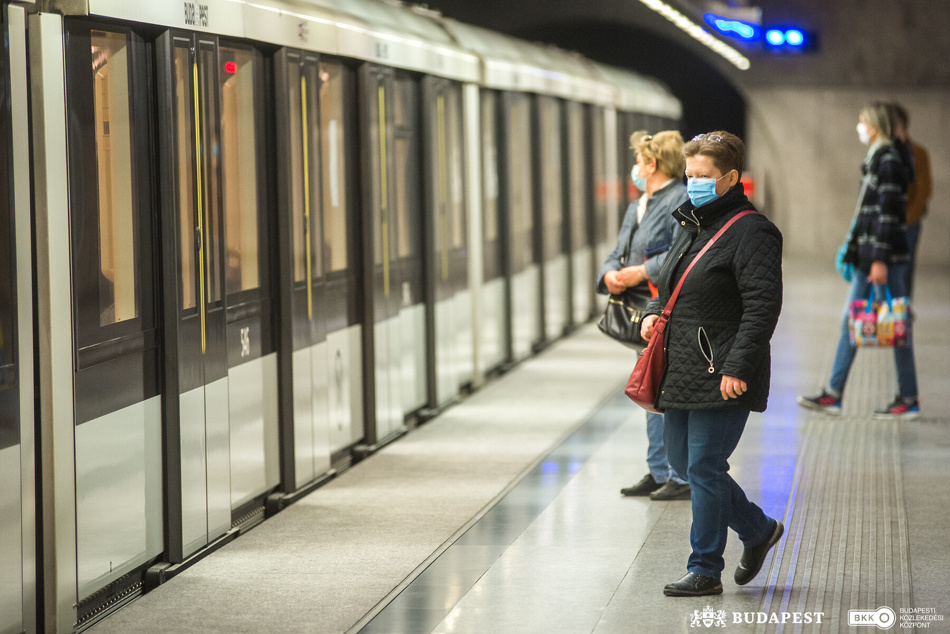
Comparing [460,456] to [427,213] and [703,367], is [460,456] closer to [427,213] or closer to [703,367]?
[427,213]

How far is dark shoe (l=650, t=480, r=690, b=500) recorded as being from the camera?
638 centimetres

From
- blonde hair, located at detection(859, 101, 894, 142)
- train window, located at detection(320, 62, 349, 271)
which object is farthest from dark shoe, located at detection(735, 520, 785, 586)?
blonde hair, located at detection(859, 101, 894, 142)

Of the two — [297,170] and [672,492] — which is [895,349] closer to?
[672,492]

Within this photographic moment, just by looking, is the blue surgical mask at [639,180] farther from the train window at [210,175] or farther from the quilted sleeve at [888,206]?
the quilted sleeve at [888,206]

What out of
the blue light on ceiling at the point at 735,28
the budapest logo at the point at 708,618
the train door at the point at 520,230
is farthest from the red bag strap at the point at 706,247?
the blue light on ceiling at the point at 735,28

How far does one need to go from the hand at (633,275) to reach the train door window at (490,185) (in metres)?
4.65

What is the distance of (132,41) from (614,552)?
288 centimetres

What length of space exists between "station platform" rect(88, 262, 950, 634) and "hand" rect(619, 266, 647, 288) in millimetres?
1112

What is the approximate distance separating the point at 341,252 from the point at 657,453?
2.25 metres

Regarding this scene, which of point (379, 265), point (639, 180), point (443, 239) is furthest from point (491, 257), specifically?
point (639, 180)

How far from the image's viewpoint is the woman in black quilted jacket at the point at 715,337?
4457 mm

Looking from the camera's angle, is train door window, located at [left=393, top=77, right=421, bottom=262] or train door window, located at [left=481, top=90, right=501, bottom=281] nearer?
train door window, located at [left=393, top=77, right=421, bottom=262]

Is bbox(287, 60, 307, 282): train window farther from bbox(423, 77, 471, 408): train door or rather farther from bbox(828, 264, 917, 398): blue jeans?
bbox(828, 264, 917, 398): blue jeans

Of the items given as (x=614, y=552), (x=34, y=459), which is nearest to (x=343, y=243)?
(x=614, y=552)
